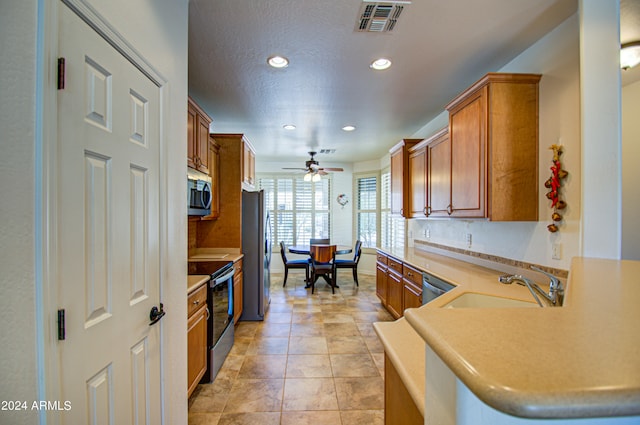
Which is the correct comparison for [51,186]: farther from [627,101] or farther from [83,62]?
[627,101]

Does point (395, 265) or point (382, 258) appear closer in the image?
point (395, 265)

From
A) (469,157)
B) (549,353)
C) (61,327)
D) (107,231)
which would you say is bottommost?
(61,327)

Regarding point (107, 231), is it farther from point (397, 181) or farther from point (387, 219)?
point (387, 219)

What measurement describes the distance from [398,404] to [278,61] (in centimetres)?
249

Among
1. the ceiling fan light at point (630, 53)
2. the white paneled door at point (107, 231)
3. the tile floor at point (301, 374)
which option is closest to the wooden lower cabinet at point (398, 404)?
the tile floor at point (301, 374)

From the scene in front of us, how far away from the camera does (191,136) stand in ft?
8.79

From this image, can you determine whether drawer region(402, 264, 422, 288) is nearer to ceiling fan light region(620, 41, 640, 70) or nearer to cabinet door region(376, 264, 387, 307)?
cabinet door region(376, 264, 387, 307)

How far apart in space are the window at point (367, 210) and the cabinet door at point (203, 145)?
13.9 feet

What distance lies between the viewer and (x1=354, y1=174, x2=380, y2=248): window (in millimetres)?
6598

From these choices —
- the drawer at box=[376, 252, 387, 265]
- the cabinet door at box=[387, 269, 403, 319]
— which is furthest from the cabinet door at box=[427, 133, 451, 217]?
the drawer at box=[376, 252, 387, 265]

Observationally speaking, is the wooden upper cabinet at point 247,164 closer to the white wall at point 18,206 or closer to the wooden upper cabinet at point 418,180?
the wooden upper cabinet at point 418,180

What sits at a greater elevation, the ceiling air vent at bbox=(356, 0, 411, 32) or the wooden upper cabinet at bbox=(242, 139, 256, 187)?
the ceiling air vent at bbox=(356, 0, 411, 32)

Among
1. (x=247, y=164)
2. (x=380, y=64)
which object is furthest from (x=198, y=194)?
(x=380, y=64)

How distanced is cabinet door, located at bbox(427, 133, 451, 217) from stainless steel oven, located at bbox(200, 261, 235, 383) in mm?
2265
